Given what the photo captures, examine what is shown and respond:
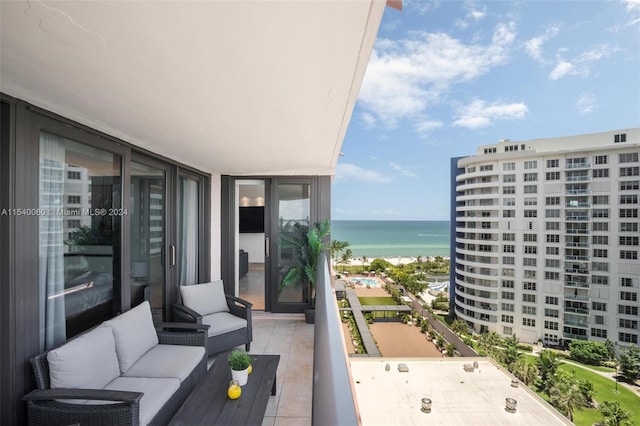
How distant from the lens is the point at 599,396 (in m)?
18.1

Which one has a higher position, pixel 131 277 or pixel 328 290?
pixel 328 290

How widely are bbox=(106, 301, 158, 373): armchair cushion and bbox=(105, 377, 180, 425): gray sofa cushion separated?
18 centimetres

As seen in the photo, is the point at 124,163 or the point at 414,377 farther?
the point at 414,377

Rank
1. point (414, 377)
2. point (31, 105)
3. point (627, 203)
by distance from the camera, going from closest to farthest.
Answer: point (31, 105), point (414, 377), point (627, 203)

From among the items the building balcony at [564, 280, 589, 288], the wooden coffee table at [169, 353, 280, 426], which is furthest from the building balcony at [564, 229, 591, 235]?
the wooden coffee table at [169, 353, 280, 426]

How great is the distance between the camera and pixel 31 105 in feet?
6.04

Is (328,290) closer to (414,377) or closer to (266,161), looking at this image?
(266,161)

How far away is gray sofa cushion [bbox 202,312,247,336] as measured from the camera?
3275 mm

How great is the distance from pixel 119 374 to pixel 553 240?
114 feet

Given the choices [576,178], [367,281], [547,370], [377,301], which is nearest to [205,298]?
[377,301]

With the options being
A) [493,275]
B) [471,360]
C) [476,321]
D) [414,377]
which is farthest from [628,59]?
[414,377]

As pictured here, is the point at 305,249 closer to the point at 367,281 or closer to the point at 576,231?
the point at 367,281

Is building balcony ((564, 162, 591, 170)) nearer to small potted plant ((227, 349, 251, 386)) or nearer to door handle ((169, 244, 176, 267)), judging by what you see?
door handle ((169, 244, 176, 267))

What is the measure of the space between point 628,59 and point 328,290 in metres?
58.2
